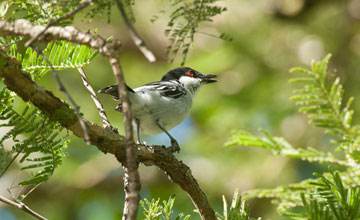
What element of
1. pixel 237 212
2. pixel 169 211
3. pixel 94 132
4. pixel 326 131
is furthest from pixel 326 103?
pixel 94 132

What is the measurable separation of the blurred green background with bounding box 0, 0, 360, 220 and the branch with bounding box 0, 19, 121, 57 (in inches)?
165

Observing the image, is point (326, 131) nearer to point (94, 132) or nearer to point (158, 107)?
point (94, 132)

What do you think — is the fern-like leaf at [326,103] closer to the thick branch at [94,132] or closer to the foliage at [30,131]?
the thick branch at [94,132]

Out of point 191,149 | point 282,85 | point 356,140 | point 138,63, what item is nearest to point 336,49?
point 282,85

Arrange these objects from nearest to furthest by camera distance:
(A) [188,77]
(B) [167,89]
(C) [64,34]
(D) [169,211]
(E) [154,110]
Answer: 1. (C) [64,34]
2. (D) [169,211]
3. (E) [154,110]
4. (B) [167,89]
5. (A) [188,77]

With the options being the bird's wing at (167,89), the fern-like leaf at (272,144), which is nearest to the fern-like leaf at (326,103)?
the fern-like leaf at (272,144)

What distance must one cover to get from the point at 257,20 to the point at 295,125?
1.55 m

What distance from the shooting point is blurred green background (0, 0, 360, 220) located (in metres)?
5.59

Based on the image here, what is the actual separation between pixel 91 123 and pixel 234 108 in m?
4.14

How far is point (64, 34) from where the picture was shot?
137cm

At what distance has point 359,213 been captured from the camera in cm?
183

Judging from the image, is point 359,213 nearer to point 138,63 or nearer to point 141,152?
point 141,152

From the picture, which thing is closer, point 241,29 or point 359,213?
point 359,213

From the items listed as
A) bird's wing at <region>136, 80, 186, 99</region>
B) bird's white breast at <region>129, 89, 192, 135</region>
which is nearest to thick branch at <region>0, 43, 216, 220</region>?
bird's white breast at <region>129, 89, 192, 135</region>
